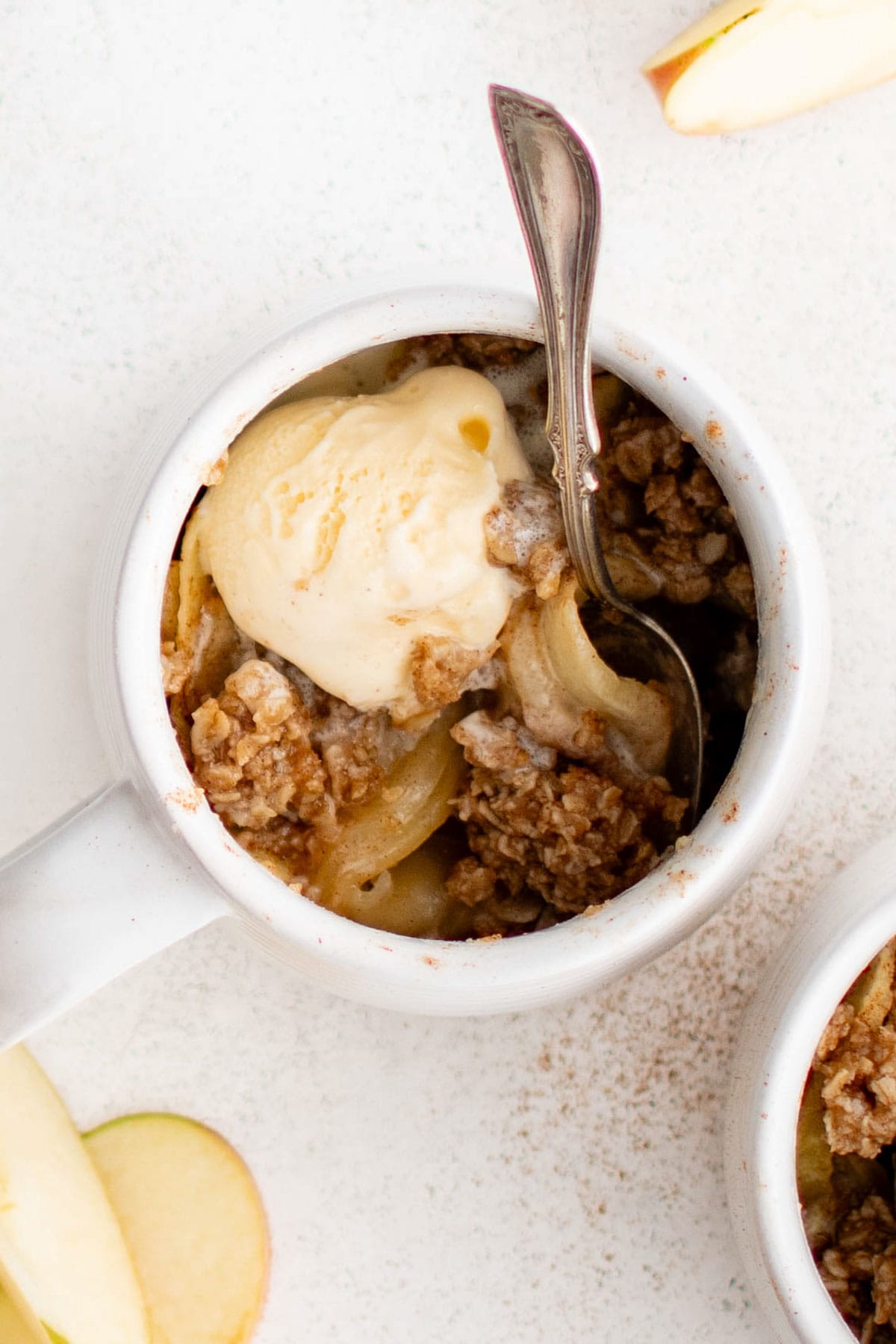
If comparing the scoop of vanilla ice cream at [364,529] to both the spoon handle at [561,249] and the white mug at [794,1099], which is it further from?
the white mug at [794,1099]

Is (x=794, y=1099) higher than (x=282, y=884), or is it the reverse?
(x=282, y=884)

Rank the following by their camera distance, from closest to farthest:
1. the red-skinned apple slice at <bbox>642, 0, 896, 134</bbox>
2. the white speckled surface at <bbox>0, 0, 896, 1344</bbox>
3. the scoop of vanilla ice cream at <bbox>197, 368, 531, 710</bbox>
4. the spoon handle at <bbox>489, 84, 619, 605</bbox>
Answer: the spoon handle at <bbox>489, 84, 619, 605</bbox> → the scoop of vanilla ice cream at <bbox>197, 368, 531, 710</bbox> → the red-skinned apple slice at <bbox>642, 0, 896, 134</bbox> → the white speckled surface at <bbox>0, 0, 896, 1344</bbox>

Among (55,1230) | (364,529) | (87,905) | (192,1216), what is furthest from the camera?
(192,1216)

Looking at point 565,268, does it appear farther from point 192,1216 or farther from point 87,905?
point 192,1216

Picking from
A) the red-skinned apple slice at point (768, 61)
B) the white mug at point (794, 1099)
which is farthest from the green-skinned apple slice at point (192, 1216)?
the red-skinned apple slice at point (768, 61)

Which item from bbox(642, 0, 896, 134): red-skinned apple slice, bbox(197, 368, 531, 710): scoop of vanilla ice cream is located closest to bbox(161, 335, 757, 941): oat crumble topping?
bbox(197, 368, 531, 710): scoop of vanilla ice cream

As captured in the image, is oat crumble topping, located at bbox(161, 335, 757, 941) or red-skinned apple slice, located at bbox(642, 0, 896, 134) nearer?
oat crumble topping, located at bbox(161, 335, 757, 941)

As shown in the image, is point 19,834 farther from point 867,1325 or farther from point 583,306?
point 867,1325

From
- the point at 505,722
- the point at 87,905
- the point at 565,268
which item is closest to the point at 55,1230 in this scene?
the point at 87,905

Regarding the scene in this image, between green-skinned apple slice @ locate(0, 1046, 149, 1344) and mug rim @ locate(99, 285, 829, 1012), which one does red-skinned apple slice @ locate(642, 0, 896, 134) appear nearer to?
mug rim @ locate(99, 285, 829, 1012)
